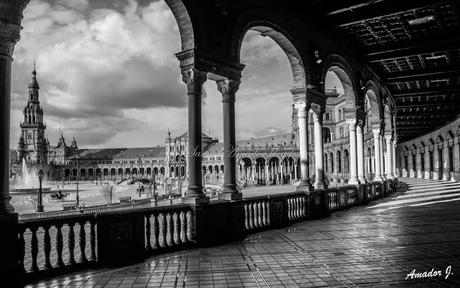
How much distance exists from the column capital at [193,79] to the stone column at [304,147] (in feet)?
15.1

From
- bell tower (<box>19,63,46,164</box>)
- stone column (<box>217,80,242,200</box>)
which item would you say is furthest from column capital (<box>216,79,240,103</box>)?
bell tower (<box>19,63,46,164</box>)

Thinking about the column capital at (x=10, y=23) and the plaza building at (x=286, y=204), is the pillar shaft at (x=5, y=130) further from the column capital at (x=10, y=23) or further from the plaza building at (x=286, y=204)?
the column capital at (x=10, y=23)

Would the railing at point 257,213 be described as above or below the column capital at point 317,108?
below

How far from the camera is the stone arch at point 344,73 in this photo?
13.0 meters

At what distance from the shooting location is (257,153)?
9600 centimetres

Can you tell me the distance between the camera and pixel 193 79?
7.66 m

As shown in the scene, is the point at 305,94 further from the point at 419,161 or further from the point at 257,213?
the point at 419,161

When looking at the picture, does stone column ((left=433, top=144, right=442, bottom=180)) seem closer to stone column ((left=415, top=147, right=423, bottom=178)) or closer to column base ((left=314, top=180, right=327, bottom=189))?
stone column ((left=415, top=147, right=423, bottom=178))

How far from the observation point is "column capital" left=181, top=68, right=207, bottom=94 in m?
7.64

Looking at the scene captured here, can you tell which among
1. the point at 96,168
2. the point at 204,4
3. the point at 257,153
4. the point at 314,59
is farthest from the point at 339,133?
the point at 96,168

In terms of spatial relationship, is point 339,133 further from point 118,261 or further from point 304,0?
point 118,261

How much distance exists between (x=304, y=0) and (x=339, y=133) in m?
67.6

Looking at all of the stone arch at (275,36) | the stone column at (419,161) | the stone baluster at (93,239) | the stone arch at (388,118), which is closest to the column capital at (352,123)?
the stone arch at (275,36)

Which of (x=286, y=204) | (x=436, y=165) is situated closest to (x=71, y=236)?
(x=286, y=204)
